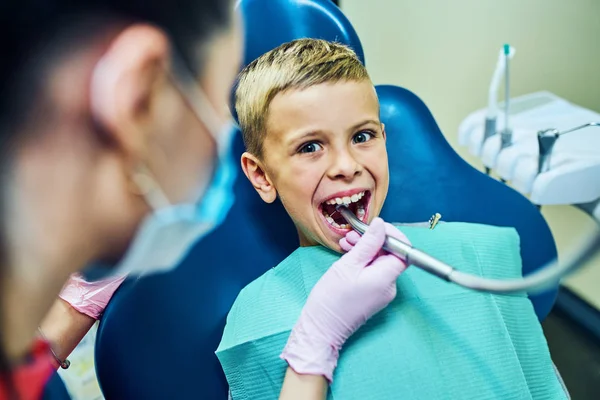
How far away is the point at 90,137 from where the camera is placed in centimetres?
34

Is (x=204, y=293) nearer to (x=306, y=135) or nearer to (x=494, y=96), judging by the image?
(x=306, y=135)

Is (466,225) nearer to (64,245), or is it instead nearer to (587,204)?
(587,204)

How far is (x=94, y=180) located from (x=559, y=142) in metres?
1.03

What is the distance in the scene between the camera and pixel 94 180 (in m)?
0.34

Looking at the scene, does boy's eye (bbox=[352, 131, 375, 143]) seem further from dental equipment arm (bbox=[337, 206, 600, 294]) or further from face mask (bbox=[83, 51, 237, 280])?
face mask (bbox=[83, 51, 237, 280])

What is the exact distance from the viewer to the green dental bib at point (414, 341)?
0.75 m

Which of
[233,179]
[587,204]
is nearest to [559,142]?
[587,204]

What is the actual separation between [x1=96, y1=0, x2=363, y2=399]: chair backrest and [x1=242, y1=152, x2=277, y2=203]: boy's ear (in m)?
0.03

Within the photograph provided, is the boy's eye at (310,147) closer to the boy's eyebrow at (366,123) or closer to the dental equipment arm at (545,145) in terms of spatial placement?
the boy's eyebrow at (366,123)

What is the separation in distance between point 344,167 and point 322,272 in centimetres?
18

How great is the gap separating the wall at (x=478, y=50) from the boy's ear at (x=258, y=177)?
26.6 inches

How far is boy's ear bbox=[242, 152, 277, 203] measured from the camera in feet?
2.80

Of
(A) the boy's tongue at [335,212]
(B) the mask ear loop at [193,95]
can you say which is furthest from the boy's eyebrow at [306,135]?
(B) the mask ear loop at [193,95]

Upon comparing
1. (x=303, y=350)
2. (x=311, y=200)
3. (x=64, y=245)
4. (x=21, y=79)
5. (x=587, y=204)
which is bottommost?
(x=587, y=204)
